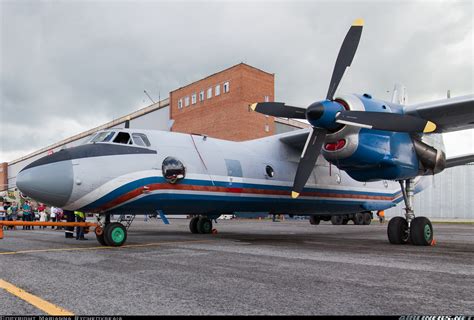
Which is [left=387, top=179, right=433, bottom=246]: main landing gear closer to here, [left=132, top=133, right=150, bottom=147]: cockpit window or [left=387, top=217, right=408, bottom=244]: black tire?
[left=387, top=217, right=408, bottom=244]: black tire

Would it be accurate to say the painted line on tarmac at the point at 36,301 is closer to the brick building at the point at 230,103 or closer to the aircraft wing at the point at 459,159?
the aircraft wing at the point at 459,159

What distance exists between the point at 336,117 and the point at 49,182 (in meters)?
7.71

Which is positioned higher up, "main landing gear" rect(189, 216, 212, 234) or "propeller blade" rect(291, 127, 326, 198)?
"propeller blade" rect(291, 127, 326, 198)

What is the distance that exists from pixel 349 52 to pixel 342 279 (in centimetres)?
851

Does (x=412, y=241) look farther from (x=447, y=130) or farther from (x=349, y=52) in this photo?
(x=349, y=52)

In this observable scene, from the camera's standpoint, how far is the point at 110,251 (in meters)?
9.89

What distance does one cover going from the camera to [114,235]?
432 inches

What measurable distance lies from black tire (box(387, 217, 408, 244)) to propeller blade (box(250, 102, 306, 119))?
14.7 feet

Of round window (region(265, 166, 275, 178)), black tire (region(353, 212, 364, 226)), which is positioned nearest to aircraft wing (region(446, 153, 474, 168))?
round window (region(265, 166, 275, 178))

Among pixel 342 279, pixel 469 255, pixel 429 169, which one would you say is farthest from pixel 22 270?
pixel 429 169

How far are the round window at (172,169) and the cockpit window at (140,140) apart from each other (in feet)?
2.53

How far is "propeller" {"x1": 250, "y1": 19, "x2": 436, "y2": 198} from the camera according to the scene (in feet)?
35.5

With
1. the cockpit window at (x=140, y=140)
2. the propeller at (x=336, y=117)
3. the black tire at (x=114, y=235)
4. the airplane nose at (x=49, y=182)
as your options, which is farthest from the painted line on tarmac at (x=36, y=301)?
the propeller at (x=336, y=117)

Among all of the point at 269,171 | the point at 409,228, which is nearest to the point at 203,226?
the point at 269,171
